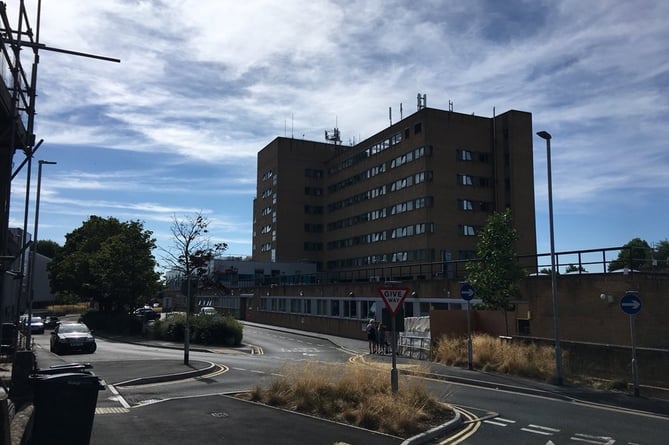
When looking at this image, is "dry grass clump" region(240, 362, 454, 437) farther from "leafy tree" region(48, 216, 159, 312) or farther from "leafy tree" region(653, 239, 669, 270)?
"leafy tree" region(48, 216, 159, 312)

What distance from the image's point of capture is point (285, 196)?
8544 centimetres

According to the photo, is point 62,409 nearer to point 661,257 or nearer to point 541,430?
point 541,430

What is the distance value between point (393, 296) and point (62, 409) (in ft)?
24.6

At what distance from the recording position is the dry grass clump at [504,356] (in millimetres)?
19250

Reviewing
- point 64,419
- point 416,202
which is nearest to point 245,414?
point 64,419

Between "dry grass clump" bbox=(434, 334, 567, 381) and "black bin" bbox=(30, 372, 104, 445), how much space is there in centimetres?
1476

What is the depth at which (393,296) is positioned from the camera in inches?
523

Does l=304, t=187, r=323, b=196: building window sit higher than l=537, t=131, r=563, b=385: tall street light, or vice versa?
l=304, t=187, r=323, b=196: building window

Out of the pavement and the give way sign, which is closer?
the pavement

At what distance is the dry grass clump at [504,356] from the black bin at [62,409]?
A: 48.4 feet

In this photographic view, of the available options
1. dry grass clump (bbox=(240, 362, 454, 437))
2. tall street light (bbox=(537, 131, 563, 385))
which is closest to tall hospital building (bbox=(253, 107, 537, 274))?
tall street light (bbox=(537, 131, 563, 385))

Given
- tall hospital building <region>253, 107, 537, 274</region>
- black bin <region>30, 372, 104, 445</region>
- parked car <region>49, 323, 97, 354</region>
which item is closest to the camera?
black bin <region>30, 372, 104, 445</region>

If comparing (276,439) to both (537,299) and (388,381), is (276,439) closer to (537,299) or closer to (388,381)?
(388,381)

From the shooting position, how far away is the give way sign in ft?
43.4
